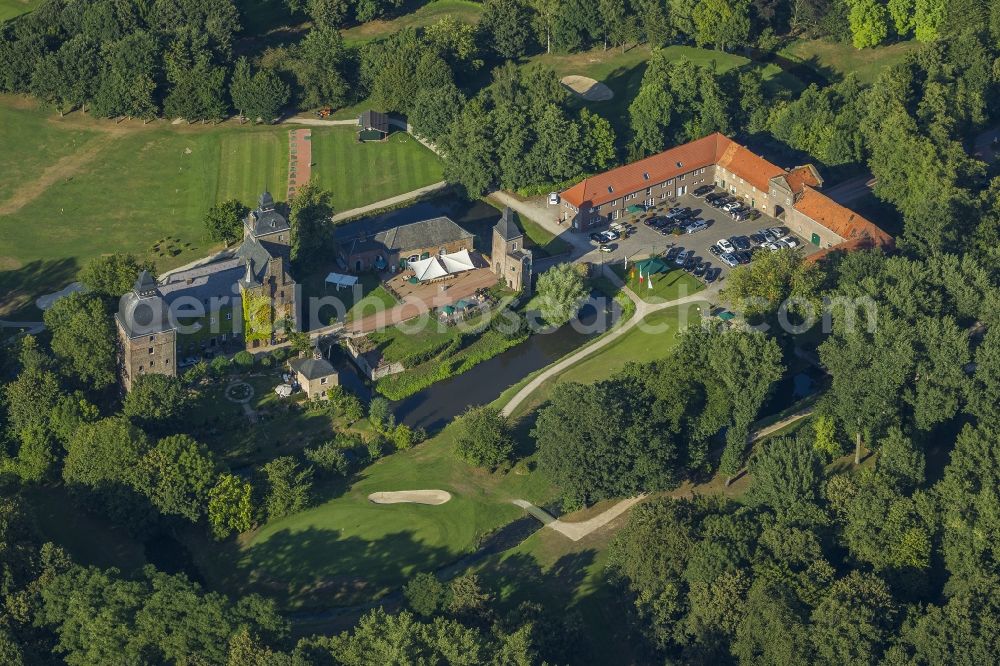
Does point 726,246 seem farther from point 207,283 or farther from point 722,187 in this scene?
point 207,283

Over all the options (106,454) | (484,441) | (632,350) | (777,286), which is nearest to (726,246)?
(777,286)

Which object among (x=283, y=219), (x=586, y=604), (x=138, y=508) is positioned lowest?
(x=586, y=604)

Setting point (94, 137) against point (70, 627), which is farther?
point (94, 137)

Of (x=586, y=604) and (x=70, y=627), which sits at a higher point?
(x=70, y=627)

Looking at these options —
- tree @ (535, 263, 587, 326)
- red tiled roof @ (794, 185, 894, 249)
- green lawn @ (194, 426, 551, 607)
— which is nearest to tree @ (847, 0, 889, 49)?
red tiled roof @ (794, 185, 894, 249)

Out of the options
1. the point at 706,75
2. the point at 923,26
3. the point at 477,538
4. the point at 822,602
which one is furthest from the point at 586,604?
the point at 923,26

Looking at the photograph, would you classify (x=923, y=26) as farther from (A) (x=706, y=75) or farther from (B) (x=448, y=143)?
(B) (x=448, y=143)

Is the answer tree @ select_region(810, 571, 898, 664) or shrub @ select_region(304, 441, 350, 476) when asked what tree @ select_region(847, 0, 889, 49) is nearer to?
tree @ select_region(810, 571, 898, 664)

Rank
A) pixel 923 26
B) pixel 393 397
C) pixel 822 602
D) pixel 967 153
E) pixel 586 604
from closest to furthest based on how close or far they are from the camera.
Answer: pixel 822 602, pixel 586 604, pixel 393 397, pixel 967 153, pixel 923 26

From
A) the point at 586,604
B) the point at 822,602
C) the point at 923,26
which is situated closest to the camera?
the point at 822,602
